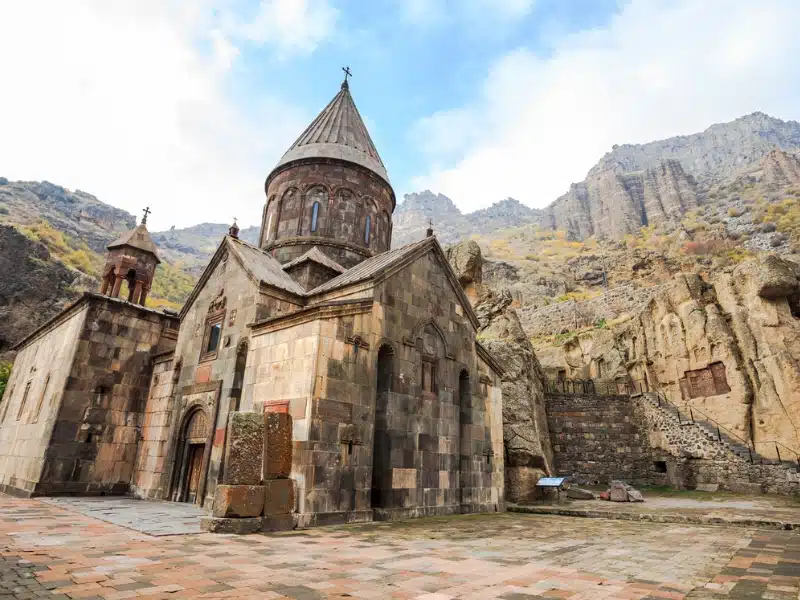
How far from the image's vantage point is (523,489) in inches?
496

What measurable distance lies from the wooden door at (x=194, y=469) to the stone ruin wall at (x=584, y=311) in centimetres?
2734

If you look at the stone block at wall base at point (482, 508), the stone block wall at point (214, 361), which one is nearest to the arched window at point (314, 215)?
the stone block wall at point (214, 361)

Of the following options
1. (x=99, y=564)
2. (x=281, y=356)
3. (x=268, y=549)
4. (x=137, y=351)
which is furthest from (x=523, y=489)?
(x=137, y=351)

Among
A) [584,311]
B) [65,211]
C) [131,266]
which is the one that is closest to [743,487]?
[584,311]

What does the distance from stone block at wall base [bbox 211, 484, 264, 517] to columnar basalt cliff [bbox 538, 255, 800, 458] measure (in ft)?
53.0

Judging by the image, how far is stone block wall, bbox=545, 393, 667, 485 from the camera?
17.0 metres

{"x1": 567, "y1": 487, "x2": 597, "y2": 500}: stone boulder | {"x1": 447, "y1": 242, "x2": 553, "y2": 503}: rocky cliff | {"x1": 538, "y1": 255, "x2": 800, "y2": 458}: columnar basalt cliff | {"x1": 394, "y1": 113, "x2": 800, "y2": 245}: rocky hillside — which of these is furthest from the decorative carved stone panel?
{"x1": 394, "y1": 113, "x2": 800, "y2": 245}: rocky hillside

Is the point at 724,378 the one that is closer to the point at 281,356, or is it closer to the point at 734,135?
the point at 281,356

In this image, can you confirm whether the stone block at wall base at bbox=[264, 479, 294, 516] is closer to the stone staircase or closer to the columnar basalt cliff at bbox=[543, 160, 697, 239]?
the stone staircase

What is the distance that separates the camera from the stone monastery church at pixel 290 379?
8.05 metres

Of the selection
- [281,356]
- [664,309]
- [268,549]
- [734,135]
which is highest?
[734,135]

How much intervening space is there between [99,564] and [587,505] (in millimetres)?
11101

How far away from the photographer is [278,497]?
6832 mm

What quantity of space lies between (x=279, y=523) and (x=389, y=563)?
8.81 ft
